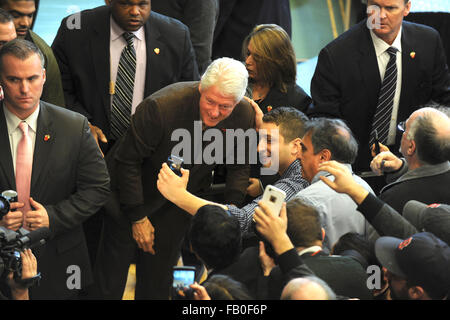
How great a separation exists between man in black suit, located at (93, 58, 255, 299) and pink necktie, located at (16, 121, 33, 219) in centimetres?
50

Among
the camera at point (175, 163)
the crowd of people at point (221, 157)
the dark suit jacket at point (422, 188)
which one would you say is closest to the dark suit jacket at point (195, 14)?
the crowd of people at point (221, 157)

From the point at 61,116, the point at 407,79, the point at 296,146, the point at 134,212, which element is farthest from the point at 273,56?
the point at 61,116

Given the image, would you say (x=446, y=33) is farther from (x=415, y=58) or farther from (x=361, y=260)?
(x=361, y=260)

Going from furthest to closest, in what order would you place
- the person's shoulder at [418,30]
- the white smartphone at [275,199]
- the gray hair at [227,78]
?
the person's shoulder at [418,30]
the gray hair at [227,78]
the white smartphone at [275,199]

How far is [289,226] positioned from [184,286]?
50cm

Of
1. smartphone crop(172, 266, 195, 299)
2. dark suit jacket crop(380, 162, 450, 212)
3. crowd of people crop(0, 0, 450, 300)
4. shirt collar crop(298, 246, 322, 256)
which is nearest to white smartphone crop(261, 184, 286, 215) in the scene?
crowd of people crop(0, 0, 450, 300)

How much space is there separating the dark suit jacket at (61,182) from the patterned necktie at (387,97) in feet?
5.47

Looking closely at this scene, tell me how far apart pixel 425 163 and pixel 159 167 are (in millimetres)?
1256

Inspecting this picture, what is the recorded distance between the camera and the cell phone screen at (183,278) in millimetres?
2475

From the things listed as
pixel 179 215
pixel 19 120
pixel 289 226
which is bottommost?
pixel 179 215

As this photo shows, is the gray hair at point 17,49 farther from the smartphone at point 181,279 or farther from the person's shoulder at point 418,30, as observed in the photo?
the person's shoulder at point 418,30

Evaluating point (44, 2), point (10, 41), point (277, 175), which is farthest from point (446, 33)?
point (10, 41)

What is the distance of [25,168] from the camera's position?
Result: 314 cm
